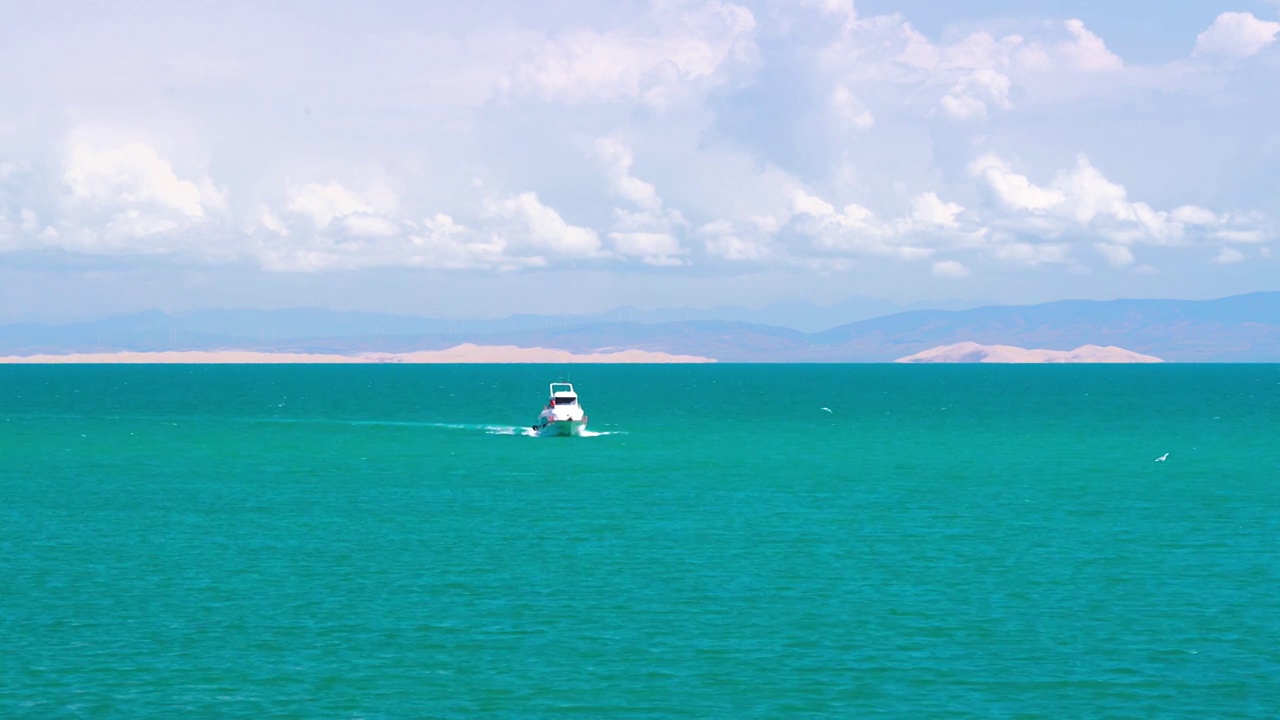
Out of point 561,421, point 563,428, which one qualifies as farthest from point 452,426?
point 563,428

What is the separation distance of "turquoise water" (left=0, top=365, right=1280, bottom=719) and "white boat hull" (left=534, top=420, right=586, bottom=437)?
24.2 meters

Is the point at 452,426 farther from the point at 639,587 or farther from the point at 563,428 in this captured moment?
the point at 639,587

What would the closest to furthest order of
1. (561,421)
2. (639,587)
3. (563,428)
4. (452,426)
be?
(639,587)
(563,428)
(561,421)
(452,426)

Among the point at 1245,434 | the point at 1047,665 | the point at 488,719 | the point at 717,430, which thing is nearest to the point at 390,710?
the point at 488,719

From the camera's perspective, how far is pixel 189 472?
91562mm

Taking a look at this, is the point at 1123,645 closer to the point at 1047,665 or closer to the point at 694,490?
the point at 1047,665

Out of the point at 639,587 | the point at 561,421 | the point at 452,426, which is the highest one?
the point at 561,421

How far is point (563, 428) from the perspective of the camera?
125500 mm

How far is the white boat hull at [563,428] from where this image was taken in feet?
412

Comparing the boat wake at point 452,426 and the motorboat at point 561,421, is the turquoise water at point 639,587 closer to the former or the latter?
the motorboat at point 561,421

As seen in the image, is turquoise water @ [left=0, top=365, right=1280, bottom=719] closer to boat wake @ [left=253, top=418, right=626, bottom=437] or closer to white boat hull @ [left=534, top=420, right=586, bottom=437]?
white boat hull @ [left=534, top=420, right=586, bottom=437]

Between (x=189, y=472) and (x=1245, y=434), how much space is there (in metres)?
92.1

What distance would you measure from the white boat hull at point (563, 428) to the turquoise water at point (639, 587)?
24.2 m

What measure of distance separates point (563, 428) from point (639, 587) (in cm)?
7609
